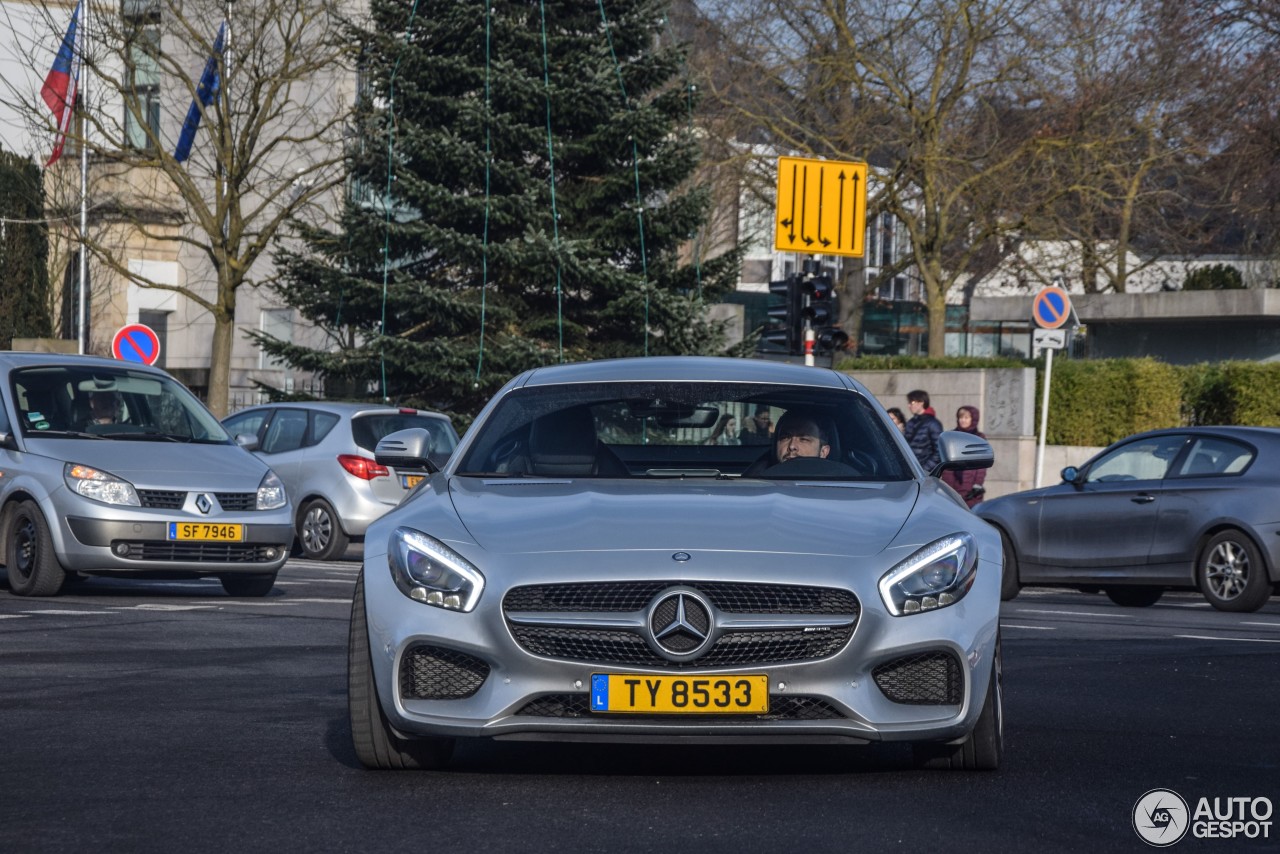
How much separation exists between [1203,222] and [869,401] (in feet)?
132

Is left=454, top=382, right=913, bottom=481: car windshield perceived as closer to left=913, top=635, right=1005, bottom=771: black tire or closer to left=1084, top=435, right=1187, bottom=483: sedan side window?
left=913, top=635, right=1005, bottom=771: black tire

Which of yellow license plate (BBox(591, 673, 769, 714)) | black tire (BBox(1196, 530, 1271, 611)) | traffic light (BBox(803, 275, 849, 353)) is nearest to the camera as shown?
yellow license plate (BBox(591, 673, 769, 714))

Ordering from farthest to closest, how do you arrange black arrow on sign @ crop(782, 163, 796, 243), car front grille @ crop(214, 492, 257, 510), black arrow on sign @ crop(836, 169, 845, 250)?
black arrow on sign @ crop(836, 169, 845, 250) < black arrow on sign @ crop(782, 163, 796, 243) < car front grille @ crop(214, 492, 257, 510)

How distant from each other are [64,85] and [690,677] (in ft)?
106

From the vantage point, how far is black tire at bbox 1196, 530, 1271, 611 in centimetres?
1569

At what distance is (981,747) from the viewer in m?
6.45

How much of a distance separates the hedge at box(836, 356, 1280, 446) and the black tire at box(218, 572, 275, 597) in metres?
17.7

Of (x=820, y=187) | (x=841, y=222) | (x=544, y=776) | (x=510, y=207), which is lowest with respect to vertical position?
(x=544, y=776)

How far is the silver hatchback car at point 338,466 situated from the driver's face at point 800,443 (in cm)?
1293

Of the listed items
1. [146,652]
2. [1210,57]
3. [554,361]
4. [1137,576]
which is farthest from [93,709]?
[1210,57]

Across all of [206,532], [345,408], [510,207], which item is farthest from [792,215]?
[206,532]

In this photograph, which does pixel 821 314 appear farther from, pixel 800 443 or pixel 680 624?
pixel 680 624

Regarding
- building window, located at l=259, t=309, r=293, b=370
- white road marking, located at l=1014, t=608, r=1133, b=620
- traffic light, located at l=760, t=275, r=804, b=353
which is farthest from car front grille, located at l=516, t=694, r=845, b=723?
building window, located at l=259, t=309, r=293, b=370

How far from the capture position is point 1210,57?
1248 inches
